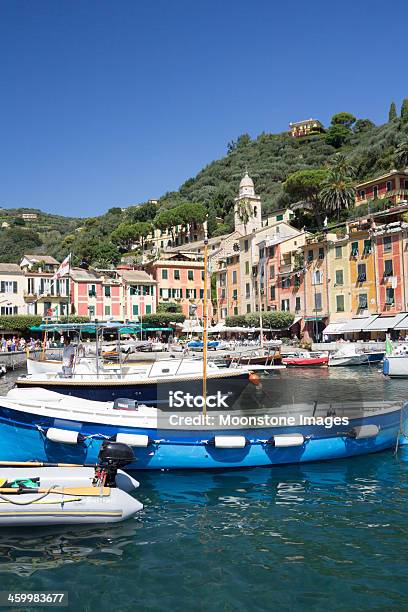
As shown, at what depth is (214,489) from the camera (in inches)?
530

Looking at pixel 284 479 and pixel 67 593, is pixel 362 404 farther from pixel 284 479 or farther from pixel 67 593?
pixel 67 593

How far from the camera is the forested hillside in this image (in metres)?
88.8

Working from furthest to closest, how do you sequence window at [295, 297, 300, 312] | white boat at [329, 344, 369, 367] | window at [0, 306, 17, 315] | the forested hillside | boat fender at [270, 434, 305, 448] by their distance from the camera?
the forested hillside → window at [0, 306, 17, 315] → window at [295, 297, 300, 312] → white boat at [329, 344, 369, 367] → boat fender at [270, 434, 305, 448]

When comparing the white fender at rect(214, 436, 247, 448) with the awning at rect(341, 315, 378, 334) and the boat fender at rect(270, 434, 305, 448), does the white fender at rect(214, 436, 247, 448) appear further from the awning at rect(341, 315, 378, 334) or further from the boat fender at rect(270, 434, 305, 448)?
the awning at rect(341, 315, 378, 334)

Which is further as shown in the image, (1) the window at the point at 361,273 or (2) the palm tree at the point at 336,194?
(2) the palm tree at the point at 336,194

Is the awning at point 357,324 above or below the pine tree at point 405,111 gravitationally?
below

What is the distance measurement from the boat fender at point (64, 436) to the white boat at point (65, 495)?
1577 mm

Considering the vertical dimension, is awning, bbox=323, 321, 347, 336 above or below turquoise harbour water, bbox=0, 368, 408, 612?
above

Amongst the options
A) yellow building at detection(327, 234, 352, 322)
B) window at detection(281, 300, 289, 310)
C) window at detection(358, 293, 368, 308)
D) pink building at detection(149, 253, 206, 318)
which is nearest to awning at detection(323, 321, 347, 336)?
yellow building at detection(327, 234, 352, 322)

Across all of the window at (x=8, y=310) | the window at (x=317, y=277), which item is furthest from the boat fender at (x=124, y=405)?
the window at (x=8, y=310)

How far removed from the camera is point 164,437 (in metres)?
14.1

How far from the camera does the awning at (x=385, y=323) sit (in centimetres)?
A: 5072

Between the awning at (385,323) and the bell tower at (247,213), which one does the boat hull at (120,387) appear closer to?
the awning at (385,323)

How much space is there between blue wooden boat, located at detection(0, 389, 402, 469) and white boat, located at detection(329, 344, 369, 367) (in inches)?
1245
